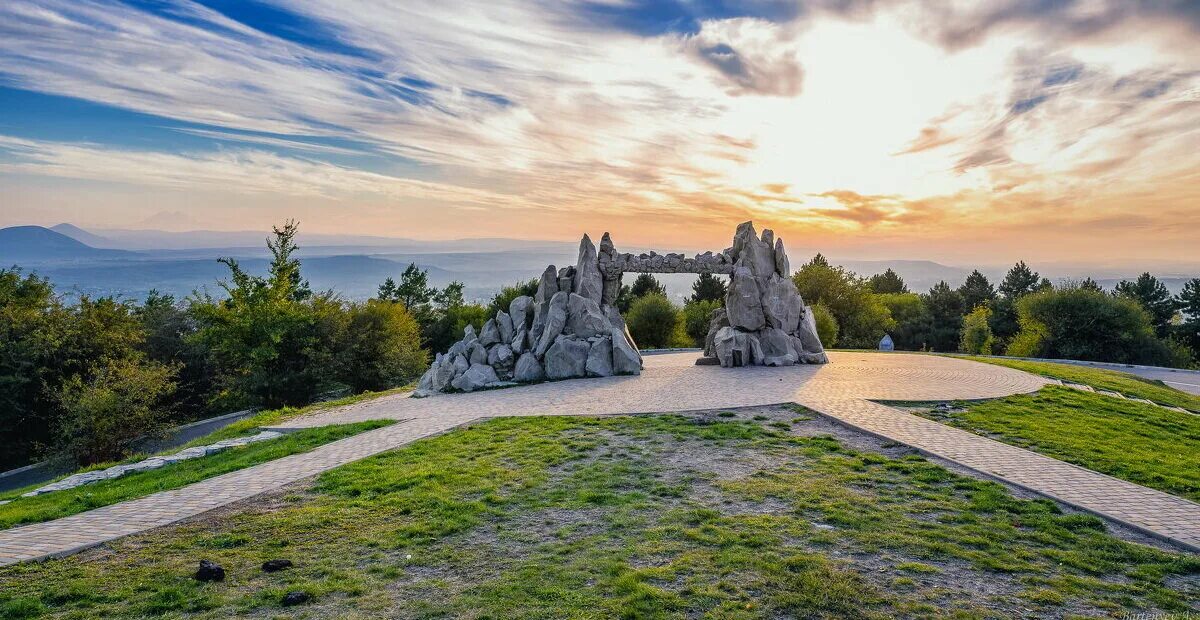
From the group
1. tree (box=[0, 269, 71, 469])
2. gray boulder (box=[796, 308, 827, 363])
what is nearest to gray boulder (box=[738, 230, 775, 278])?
gray boulder (box=[796, 308, 827, 363])

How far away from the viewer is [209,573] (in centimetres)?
754

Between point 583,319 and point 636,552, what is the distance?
17.6 metres

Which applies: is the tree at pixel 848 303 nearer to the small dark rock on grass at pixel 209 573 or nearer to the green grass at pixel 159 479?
the green grass at pixel 159 479

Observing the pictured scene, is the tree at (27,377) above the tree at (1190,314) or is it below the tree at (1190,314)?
below

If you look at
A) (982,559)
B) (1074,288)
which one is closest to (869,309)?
(1074,288)

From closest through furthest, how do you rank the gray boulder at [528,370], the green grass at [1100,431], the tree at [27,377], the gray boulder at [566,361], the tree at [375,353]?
the green grass at [1100,431] → the gray boulder at [528,370] → the gray boulder at [566,361] → the tree at [27,377] → the tree at [375,353]

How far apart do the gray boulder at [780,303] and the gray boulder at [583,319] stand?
7.06 metres

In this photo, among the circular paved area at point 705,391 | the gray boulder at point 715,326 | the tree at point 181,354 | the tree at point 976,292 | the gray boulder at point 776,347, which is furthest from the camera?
the tree at point 976,292

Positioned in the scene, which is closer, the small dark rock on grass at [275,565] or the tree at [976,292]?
the small dark rock on grass at [275,565]

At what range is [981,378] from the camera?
22609 millimetres

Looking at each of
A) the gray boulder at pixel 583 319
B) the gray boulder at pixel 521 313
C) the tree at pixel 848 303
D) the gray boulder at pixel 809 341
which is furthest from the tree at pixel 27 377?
the tree at pixel 848 303

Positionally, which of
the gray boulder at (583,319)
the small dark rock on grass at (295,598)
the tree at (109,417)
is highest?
the gray boulder at (583,319)

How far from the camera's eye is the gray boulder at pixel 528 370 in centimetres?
2392

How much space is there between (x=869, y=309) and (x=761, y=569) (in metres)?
54.3
